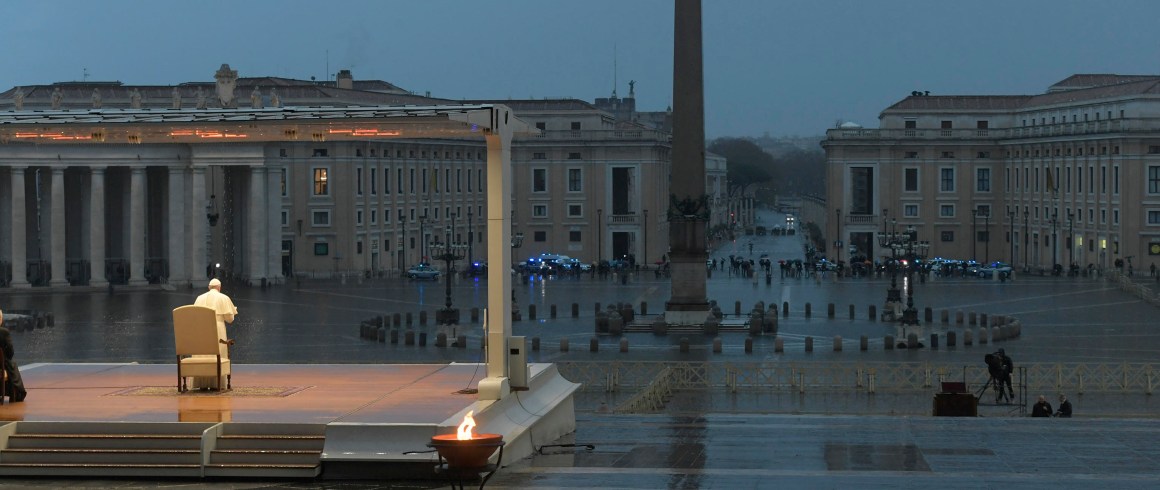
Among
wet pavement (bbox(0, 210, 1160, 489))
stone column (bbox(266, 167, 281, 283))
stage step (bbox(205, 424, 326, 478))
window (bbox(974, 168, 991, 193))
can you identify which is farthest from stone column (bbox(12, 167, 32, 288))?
window (bbox(974, 168, 991, 193))

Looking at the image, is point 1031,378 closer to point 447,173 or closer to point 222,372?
point 222,372

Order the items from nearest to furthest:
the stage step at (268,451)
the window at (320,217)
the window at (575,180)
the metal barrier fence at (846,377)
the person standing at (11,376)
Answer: the stage step at (268,451)
the person standing at (11,376)
the metal barrier fence at (846,377)
the window at (320,217)
the window at (575,180)

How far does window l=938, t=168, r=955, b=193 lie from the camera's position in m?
97.2

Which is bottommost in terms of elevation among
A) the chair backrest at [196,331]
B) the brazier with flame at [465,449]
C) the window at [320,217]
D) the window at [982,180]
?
the brazier with flame at [465,449]

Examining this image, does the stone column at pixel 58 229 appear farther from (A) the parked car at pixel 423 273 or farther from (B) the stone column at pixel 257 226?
(A) the parked car at pixel 423 273

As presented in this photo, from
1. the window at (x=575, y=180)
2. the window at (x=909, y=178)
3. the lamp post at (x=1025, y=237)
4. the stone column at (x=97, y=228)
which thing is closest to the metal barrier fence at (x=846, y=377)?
the stone column at (x=97, y=228)

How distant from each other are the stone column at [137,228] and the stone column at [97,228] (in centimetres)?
113

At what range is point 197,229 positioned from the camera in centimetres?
6900

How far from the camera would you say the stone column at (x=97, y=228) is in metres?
67.0

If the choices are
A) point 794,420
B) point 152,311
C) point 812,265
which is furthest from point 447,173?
point 794,420

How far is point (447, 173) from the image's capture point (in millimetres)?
93938

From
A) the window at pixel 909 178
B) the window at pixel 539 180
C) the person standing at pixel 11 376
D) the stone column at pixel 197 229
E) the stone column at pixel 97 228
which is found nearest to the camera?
the person standing at pixel 11 376

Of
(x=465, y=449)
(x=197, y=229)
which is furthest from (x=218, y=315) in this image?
(x=197, y=229)

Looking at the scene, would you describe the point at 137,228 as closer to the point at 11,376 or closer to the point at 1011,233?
the point at 1011,233
